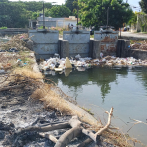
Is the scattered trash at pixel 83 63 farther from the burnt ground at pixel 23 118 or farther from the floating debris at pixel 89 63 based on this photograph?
the burnt ground at pixel 23 118

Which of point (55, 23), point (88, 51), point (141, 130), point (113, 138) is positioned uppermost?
point (55, 23)

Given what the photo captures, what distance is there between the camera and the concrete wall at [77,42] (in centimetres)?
1475

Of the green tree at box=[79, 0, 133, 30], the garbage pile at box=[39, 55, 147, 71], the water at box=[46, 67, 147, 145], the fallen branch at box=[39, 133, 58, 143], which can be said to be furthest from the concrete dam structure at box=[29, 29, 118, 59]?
the fallen branch at box=[39, 133, 58, 143]

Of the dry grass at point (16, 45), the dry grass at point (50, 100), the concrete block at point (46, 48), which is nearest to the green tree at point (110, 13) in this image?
the concrete block at point (46, 48)

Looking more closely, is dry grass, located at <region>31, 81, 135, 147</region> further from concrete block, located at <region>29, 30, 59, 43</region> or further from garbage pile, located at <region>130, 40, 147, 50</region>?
garbage pile, located at <region>130, 40, 147, 50</region>

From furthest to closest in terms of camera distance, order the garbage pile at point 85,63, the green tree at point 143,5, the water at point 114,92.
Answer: the green tree at point 143,5, the garbage pile at point 85,63, the water at point 114,92

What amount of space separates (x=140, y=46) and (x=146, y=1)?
48.2ft

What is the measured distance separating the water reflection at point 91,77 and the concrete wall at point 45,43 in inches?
124

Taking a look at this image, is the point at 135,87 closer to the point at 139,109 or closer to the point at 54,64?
the point at 139,109

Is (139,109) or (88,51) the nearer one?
(139,109)

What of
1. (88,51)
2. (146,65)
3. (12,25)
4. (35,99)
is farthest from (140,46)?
(12,25)

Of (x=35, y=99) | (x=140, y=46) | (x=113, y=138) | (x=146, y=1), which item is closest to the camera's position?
(x=113, y=138)

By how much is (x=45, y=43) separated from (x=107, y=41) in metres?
4.75

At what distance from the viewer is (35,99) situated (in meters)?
4.68
